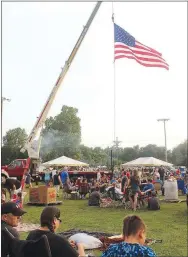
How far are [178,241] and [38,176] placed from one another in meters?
26.0

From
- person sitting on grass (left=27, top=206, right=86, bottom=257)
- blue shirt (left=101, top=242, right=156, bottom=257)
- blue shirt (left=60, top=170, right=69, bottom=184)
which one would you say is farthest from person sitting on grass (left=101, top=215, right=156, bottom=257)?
blue shirt (left=60, top=170, right=69, bottom=184)

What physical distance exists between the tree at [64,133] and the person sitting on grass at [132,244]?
84951mm

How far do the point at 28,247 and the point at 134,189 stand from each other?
11.9m

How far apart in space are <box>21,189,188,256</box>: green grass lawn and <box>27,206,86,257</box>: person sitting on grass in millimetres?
4145

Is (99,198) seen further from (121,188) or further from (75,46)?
(75,46)

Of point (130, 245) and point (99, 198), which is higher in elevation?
point (130, 245)

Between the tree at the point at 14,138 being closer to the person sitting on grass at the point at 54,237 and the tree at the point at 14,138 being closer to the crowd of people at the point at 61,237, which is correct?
the crowd of people at the point at 61,237

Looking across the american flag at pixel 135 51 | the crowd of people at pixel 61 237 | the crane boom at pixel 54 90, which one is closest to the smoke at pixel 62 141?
the american flag at pixel 135 51

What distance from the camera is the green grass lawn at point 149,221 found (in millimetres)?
8750

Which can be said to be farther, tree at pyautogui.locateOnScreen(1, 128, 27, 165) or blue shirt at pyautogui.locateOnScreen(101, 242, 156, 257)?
tree at pyautogui.locateOnScreen(1, 128, 27, 165)

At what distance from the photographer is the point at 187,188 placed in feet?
73.4

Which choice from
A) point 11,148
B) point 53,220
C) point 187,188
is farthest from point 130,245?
point 11,148

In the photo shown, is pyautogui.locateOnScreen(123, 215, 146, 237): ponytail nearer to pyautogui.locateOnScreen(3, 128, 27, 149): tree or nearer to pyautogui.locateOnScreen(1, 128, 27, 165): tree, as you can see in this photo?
pyautogui.locateOnScreen(1, 128, 27, 165): tree

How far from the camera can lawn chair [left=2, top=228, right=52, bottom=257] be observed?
3383 millimetres
